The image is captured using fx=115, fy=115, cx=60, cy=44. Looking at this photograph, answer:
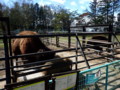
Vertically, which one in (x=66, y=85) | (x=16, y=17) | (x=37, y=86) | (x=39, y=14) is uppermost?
(x=39, y=14)

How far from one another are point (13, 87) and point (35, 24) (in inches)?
1605

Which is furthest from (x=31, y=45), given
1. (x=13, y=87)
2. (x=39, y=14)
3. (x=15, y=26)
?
(x=39, y=14)

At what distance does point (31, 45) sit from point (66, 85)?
2454 mm

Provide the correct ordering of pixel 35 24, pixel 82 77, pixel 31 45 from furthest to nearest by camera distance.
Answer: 1. pixel 35 24
2. pixel 31 45
3. pixel 82 77

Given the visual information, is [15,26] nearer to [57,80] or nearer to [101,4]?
[101,4]

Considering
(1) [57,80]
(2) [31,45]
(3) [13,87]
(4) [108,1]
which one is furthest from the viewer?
(4) [108,1]

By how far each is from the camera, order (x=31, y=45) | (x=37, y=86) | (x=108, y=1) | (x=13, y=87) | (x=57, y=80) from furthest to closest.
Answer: (x=108, y=1), (x=31, y=45), (x=57, y=80), (x=37, y=86), (x=13, y=87)

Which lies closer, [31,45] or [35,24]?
[31,45]

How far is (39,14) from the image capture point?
42312mm

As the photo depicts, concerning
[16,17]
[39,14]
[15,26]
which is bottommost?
[15,26]

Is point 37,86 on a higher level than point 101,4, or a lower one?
lower

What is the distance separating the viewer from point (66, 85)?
1.61 meters

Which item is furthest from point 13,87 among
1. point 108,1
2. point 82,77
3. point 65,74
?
point 108,1

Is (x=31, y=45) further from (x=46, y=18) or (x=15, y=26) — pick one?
(x=46, y=18)
